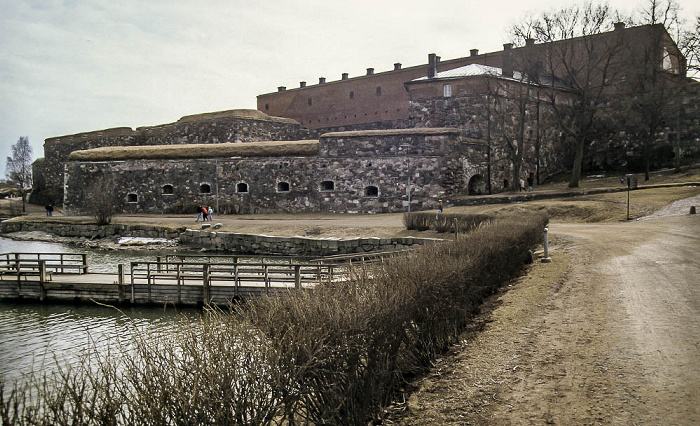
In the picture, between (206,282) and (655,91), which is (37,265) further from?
(655,91)

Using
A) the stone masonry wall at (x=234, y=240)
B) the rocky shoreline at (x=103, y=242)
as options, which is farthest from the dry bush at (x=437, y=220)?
the rocky shoreline at (x=103, y=242)

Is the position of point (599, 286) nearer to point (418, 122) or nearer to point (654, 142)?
point (418, 122)

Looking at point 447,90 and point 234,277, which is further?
point 447,90

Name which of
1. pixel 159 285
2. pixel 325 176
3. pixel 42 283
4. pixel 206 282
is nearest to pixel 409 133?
pixel 325 176

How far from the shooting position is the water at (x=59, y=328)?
31.1ft

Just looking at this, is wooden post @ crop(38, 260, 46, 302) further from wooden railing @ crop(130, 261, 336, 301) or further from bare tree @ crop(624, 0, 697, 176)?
bare tree @ crop(624, 0, 697, 176)

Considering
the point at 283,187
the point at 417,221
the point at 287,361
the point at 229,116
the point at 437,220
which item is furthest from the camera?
the point at 229,116

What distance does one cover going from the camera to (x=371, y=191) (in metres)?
29.3

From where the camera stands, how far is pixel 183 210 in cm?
3142

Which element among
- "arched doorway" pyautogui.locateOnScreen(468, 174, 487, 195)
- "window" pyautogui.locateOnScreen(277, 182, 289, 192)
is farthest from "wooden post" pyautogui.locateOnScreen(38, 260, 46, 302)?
"arched doorway" pyautogui.locateOnScreen(468, 174, 487, 195)

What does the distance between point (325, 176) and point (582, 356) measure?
80.1 feet

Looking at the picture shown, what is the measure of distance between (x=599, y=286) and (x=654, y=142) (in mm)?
29368

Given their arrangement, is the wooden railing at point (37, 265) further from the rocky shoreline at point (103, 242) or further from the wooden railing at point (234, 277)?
the rocky shoreline at point (103, 242)

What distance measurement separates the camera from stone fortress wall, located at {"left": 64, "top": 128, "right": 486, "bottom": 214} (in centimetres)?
2877
